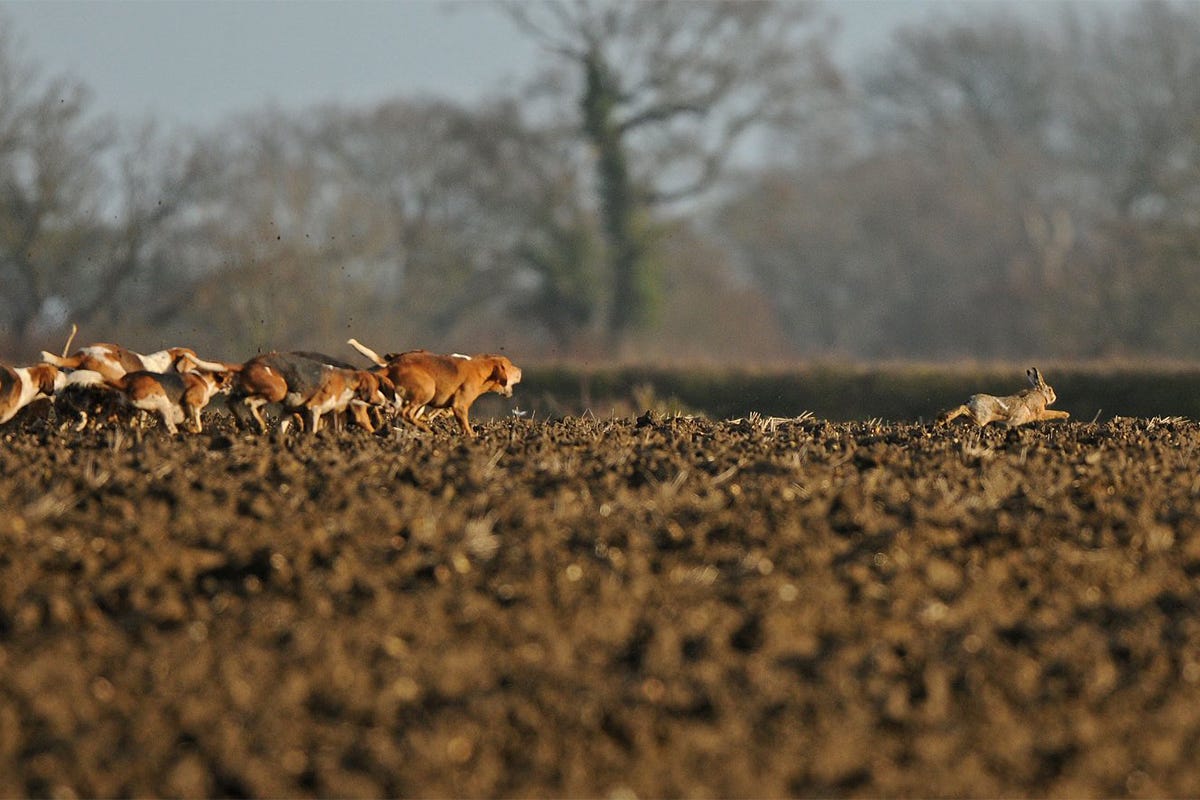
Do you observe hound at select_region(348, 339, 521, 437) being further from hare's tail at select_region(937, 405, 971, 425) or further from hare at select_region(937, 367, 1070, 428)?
hare at select_region(937, 367, 1070, 428)

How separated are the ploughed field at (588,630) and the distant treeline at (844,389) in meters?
14.0

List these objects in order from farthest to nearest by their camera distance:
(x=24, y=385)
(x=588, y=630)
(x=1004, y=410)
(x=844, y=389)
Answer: (x=844, y=389) < (x=1004, y=410) < (x=24, y=385) < (x=588, y=630)

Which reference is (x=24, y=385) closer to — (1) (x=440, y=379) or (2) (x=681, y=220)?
(1) (x=440, y=379)

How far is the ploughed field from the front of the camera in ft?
15.6

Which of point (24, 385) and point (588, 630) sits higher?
point (24, 385)

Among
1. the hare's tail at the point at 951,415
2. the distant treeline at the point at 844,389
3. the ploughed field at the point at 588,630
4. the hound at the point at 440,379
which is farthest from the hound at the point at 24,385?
the distant treeline at the point at 844,389

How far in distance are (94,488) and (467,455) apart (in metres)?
2.37

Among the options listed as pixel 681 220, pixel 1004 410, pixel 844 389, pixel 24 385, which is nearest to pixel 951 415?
pixel 1004 410

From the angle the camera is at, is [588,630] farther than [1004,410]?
No

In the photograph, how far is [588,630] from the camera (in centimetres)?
572

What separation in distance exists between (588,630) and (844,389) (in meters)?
20.7

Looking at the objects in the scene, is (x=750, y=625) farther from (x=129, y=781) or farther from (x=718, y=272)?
(x=718, y=272)

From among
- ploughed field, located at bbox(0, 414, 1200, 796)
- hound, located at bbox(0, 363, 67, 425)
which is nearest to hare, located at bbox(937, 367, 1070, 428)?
ploughed field, located at bbox(0, 414, 1200, 796)

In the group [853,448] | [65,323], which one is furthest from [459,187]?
[853,448]
